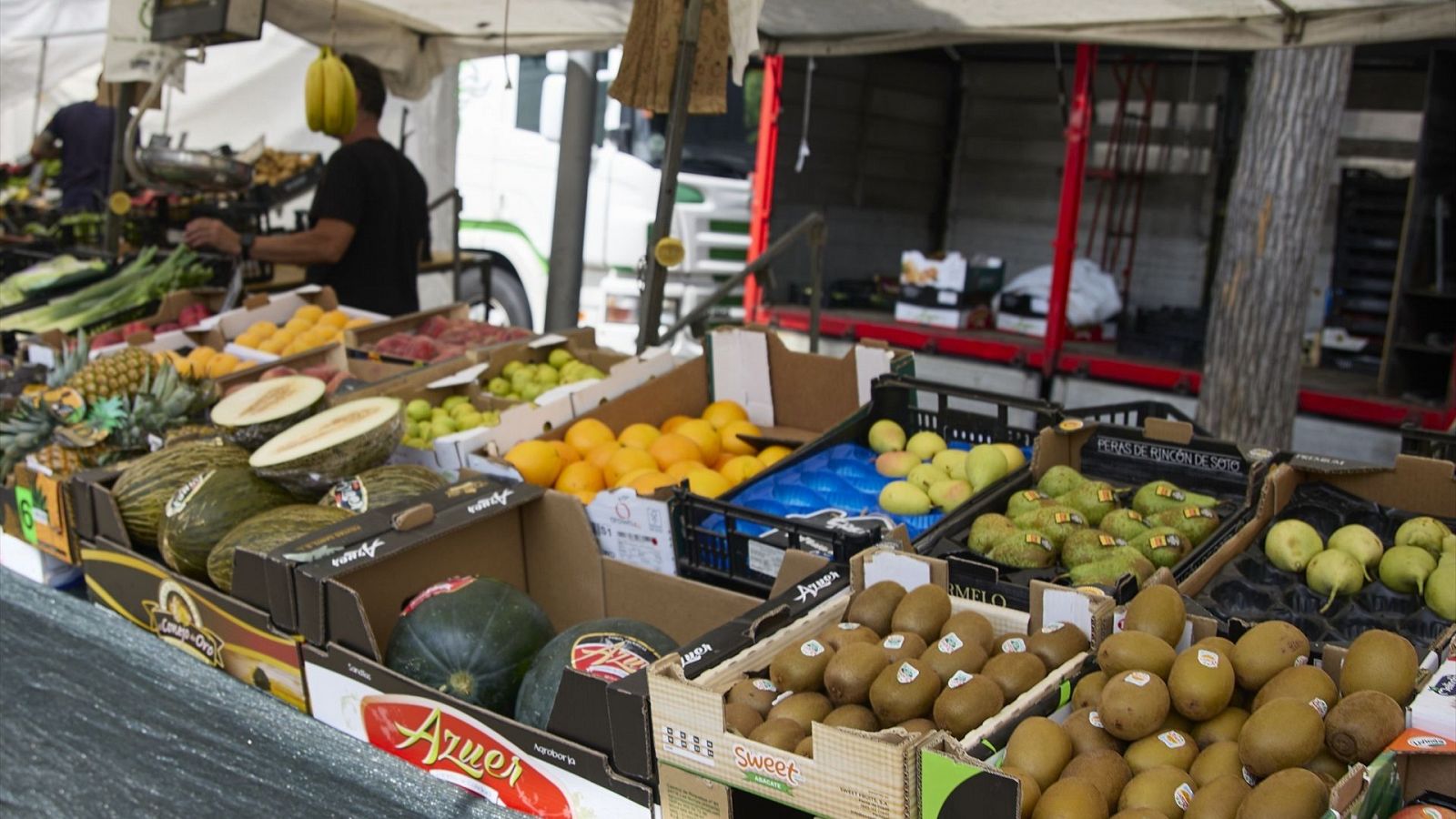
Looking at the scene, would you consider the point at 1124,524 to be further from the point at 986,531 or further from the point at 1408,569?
the point at 1408,569

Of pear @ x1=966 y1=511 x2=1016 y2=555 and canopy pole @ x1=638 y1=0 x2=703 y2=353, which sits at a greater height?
canopy pole @ x1=638 y1=0 x2=703 y2=353

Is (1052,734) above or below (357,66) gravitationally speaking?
below

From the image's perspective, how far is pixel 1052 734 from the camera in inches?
62.6

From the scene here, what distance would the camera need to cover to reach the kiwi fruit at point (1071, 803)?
1.45 meters

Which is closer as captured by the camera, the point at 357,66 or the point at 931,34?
the point at 931,34

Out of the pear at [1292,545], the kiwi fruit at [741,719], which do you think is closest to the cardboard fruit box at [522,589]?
the kiwi fruit at [741,719]

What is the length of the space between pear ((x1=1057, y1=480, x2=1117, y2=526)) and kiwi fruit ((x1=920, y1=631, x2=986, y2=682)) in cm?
90

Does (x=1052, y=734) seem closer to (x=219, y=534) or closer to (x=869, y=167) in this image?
(x=219, y=534)

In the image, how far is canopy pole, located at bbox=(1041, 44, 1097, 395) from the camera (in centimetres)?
734

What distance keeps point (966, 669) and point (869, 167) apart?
375 inches

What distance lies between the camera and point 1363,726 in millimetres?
1516

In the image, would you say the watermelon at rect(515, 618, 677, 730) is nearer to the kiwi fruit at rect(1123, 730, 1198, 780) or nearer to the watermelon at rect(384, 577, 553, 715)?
the watermelon at rect(384, 577, 553, 715)

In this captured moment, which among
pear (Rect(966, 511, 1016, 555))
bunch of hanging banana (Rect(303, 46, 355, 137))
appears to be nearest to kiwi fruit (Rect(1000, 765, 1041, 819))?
pear (Rect(966, 511, 1016, 555))

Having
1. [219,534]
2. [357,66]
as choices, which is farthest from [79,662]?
[357,66]
